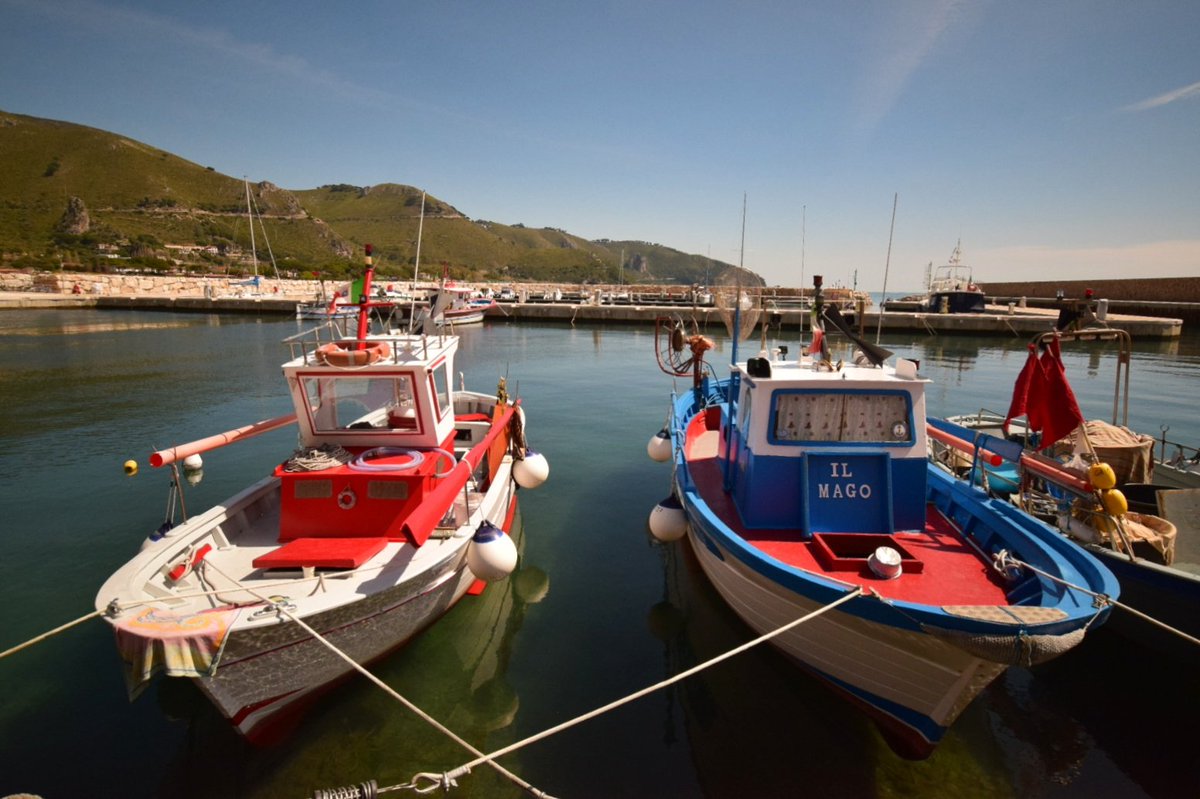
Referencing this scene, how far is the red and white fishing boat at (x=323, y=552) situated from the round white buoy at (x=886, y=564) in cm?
418

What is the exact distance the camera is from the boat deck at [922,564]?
19.1 feet

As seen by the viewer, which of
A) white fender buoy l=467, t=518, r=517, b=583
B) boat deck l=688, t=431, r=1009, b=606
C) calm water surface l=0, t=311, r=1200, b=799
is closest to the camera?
calm water surface l=0, t=311, r=1200, b=799

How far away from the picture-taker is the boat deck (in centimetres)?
583

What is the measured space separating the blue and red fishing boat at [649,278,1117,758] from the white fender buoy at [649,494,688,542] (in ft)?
0.07

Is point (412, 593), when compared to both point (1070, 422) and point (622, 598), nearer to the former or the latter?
point (622, 598)

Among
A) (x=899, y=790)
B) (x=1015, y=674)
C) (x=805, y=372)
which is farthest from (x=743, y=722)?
(x=805, y=372)

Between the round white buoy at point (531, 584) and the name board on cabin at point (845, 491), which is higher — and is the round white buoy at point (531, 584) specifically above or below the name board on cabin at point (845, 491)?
below

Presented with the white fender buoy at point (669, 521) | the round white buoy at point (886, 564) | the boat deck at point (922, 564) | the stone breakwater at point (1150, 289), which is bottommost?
the white fender buoy at point (669, 521)

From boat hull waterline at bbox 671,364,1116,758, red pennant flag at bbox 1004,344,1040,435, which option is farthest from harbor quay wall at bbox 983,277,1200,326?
boat hull waterline at bbox 671,364,1116,758

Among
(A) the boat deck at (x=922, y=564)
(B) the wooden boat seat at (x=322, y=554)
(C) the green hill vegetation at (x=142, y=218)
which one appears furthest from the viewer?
(C) the green hill vegetation at (x=142, y=218)

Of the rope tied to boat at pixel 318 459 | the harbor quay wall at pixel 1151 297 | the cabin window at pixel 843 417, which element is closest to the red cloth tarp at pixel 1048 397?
the cabin window at pixel 843 417

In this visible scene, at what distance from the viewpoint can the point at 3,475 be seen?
1316 cm

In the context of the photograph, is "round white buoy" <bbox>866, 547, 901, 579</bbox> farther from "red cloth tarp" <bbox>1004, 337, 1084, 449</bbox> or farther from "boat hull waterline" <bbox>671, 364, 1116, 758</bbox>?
"red cloth tarp" <bbox>1004, 337, 1084, 449</bbox>

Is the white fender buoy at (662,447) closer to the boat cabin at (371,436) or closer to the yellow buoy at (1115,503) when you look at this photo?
the boat cabin at (371,436)
